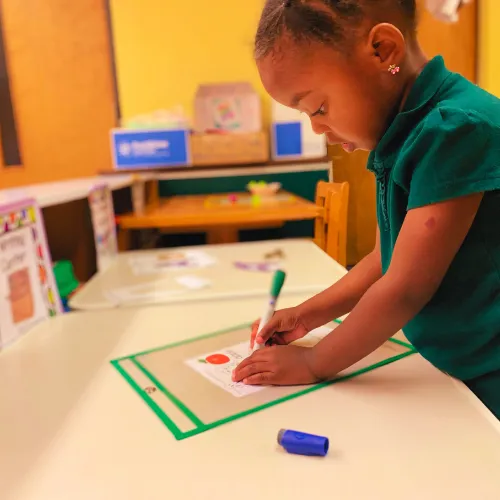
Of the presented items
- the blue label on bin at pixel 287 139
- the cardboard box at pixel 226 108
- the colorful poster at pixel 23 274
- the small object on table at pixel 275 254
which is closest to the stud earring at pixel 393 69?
the colorful poster at pixel 23 274

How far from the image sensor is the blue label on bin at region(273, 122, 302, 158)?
2.08 m

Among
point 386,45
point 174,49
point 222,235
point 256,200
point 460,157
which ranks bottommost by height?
point 222,235

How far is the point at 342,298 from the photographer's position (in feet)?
2.36

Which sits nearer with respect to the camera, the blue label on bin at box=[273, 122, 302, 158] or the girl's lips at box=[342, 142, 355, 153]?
the girl's lips at box=[342, 142, 355, 153]

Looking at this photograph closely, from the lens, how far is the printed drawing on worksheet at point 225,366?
59 cm

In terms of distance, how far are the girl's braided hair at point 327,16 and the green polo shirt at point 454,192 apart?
0.08 metres

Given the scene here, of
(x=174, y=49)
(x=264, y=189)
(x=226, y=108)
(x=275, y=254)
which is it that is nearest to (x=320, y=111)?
(x=275, y=254)

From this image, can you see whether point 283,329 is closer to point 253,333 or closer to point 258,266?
point 253,333

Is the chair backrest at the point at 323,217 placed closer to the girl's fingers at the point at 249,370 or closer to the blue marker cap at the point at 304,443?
the girl's fingers at the point at 249,370

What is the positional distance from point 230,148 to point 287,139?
0.77 feet

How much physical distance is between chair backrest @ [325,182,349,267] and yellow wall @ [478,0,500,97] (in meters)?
0.45

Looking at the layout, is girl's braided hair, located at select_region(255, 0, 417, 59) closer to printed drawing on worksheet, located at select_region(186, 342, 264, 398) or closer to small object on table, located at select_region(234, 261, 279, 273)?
printed drawing on worksheet, located at select_region(186, 342, 264, 398)

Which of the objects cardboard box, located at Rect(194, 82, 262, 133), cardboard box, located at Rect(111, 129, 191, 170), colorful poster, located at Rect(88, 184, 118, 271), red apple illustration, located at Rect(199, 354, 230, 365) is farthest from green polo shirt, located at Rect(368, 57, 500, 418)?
cardboard box, located at Rect(194, 82, 262, 133)

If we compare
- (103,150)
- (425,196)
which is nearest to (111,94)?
(103,150)
